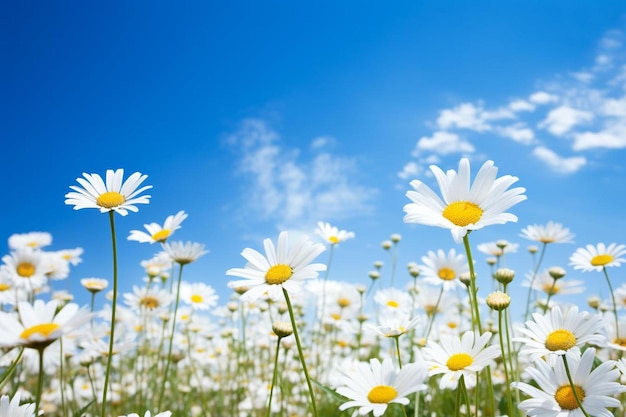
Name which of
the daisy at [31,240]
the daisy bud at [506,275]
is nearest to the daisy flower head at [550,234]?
the daisy bud at [506,275]

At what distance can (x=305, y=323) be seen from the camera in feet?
15.4

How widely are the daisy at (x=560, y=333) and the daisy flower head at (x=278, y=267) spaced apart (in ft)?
1.90

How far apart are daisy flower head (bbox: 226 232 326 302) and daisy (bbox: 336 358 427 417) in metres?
0.29

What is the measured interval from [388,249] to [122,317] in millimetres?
2056

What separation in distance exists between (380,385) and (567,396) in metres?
0.49

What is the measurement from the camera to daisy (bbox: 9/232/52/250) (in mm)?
3918

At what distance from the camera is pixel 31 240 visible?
13.0 ft

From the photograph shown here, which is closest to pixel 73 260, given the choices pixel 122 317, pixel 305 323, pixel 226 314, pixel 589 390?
pixel 122 317

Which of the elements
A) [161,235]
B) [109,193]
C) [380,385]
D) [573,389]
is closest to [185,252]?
[161,235]

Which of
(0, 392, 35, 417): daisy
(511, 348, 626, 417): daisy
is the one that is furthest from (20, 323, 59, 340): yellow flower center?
(511, 348, 626, 417): daisy

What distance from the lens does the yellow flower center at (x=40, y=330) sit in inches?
41.6

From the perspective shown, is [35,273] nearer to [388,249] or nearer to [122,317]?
[122,317]

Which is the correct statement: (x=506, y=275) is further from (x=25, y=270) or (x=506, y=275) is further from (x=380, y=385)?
(x=25, y=270)

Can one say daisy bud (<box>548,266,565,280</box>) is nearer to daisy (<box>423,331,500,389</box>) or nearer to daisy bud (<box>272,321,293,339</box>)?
daisy (<box>423,331,500,389</box>)
